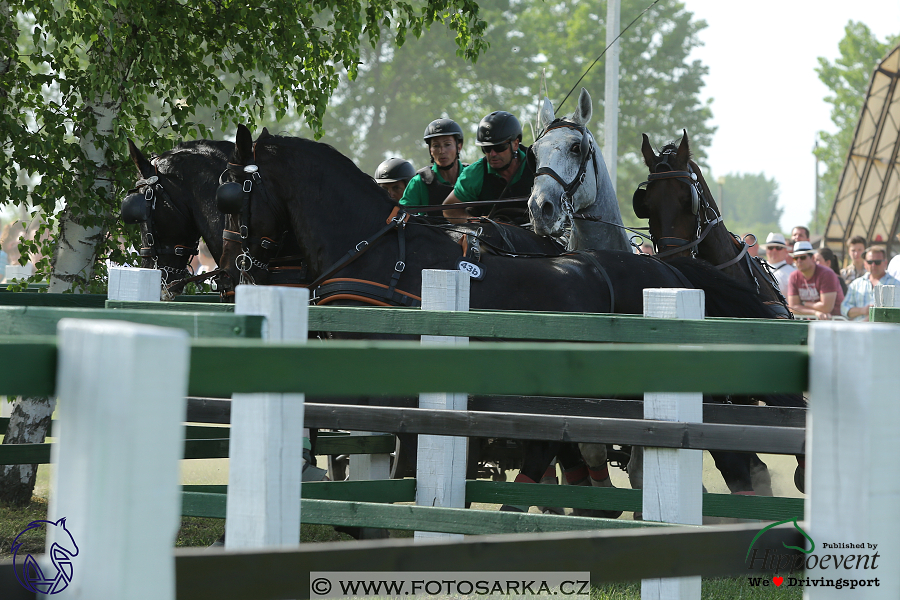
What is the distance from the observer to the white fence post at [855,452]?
1.46 metres

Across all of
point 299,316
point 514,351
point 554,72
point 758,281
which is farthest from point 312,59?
point 554,72

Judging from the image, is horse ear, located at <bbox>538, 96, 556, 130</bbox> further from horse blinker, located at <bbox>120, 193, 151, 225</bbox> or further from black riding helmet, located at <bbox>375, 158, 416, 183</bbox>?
horse blinker, located at <bbox>120, 193, 151, 225</bbox>

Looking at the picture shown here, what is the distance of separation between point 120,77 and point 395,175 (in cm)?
281

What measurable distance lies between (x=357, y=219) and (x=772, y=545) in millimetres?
3816

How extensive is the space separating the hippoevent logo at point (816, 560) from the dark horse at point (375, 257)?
3.15m

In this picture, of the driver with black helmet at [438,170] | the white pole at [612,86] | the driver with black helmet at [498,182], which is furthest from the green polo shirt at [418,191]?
the white pole at [612,86]

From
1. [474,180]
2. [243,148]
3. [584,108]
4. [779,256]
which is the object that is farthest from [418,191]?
[779,256]

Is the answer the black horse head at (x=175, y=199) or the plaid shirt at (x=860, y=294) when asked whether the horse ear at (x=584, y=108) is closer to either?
the black horse head at (x=175, y=199)

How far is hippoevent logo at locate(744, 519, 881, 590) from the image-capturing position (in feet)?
4.94

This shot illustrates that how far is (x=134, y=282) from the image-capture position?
3.84 meters

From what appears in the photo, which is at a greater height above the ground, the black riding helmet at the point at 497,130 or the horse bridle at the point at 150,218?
the black riding helmet at the point at 497,130

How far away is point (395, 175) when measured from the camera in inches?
320

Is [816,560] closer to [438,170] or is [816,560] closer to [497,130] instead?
[497,130]

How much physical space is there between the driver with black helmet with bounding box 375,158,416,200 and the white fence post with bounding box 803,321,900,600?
678 cm
